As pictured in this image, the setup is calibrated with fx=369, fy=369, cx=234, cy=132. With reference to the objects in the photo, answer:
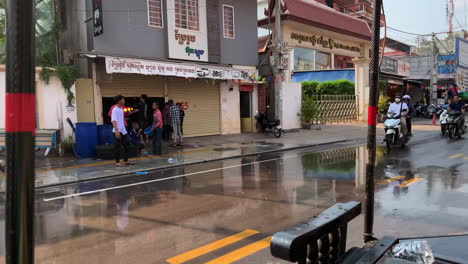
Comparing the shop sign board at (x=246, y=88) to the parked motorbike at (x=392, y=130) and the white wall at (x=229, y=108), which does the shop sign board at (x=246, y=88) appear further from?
the parked motorbike at (x=392, y=130)

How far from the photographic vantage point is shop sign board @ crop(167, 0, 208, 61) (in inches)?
594

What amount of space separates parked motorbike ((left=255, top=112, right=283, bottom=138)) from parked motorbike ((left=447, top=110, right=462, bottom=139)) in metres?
7.11

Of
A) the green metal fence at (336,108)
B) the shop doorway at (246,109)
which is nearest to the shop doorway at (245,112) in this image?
the shop doorway at (246,109)

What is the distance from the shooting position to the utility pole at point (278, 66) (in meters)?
17.6

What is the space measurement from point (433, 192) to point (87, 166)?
8.70 metres

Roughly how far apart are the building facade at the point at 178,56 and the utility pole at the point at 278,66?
1.20 meters

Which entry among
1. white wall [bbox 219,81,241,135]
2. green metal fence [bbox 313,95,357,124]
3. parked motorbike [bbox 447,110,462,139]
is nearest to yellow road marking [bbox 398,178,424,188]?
parked motorbike [bbox 447,110,462,139]

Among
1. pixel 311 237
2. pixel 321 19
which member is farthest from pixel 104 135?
pixel 321 19

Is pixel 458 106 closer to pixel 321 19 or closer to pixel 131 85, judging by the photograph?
pixel 321 19

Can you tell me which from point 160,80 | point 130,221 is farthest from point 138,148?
point 130,221

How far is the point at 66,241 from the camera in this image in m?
4.71

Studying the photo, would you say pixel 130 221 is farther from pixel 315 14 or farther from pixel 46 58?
pixel 315 14

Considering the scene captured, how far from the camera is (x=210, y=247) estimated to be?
4.37m

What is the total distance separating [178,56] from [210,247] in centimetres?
1209
